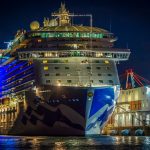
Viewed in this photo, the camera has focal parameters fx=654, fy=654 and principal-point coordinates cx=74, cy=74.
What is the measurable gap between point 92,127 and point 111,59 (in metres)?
10.1

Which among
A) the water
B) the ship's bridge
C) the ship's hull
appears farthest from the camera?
the ship's bridge

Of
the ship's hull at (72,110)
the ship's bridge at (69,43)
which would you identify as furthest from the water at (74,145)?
the ship's bridge at (69,43)

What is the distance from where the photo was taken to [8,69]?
9688cm

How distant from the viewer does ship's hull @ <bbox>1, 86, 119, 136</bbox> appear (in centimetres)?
7862

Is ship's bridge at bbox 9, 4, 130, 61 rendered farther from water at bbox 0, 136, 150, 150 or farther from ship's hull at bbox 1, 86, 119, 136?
water at bbox 0, 136, 150, 150

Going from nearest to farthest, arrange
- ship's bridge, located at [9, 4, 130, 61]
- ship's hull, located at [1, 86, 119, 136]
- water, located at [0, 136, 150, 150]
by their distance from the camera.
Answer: water, located at [0, 136, 150, 150], ship's hull, located at [1, 86, 119, 136], ship's bridge, located at [9, 4, 130, 61]

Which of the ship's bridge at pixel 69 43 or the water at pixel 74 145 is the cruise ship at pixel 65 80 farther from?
the water at pixel 74 145

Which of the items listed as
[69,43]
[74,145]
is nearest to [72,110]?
[69,43]

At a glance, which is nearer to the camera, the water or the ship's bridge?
the water

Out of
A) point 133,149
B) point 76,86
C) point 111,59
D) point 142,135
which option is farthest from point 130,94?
point 133,149

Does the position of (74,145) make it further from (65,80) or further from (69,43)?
(69,43)

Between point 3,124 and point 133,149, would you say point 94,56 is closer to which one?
point 3,124

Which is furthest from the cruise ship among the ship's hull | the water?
the water

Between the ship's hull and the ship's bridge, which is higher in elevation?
the ship's bridge
